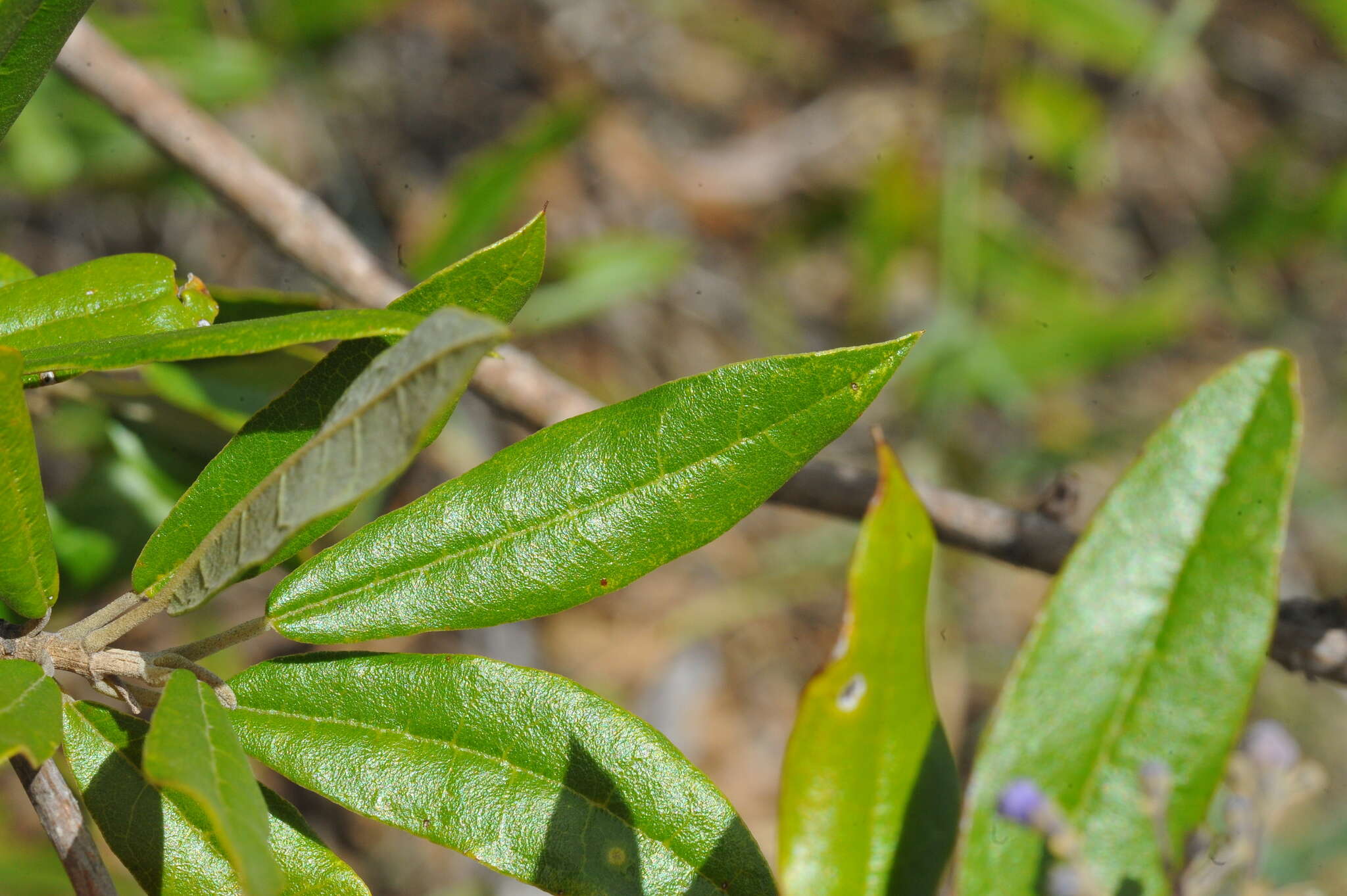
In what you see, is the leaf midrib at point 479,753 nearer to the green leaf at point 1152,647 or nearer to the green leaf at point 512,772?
the green leaf at point 512,772

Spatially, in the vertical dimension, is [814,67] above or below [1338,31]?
above

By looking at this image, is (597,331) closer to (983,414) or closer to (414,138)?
(414,138)

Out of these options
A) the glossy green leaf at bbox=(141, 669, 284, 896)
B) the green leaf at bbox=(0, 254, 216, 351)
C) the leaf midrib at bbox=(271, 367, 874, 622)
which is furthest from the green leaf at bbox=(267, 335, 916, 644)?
the green leaf at bbox=(0, 254, 216, 351)

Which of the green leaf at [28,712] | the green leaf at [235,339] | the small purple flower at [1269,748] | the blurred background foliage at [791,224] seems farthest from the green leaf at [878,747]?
the blurred background foliage at [791,224]

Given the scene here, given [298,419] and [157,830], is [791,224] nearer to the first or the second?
[298,419]

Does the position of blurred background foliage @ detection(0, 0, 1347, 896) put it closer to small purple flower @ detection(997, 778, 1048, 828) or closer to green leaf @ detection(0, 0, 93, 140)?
green leaf @ detection(0, 0, 93, 140)

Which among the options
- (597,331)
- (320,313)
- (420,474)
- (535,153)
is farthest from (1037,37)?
(320,313)
